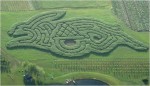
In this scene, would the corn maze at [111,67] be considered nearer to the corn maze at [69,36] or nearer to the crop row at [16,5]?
the corn maze at [69,36]

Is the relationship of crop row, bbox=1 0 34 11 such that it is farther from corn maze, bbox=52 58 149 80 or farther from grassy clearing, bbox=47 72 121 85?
grassy clearing, bbox=47 72 121 85

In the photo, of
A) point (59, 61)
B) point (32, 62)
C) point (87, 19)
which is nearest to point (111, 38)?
point (87, 19)

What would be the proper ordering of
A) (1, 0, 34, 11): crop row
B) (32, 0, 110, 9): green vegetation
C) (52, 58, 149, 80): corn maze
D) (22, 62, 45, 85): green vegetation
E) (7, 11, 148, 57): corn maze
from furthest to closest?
(32, 0, 110, 9): green vegetation < (1, 0, 34, 11): crop row < (7, 11, 148, 57): corn maze < (52, 58, 149, 80): corn maze < (22, 62, 45, 85): green vegetation

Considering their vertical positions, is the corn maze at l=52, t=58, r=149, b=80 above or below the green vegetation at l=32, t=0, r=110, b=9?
below

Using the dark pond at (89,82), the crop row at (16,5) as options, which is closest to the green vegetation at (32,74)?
the dark pond at (89,82)

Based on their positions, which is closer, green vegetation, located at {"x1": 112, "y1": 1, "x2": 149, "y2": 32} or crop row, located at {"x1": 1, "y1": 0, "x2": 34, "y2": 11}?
green vegetation, located at {"x1": 112, "y1": 1, "x2": 149, "y2": 32}

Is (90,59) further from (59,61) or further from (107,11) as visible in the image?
(107,11)

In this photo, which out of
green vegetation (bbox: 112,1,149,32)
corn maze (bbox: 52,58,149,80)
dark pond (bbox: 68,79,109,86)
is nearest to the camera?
dark pond (bbox: 68,79,109,86)

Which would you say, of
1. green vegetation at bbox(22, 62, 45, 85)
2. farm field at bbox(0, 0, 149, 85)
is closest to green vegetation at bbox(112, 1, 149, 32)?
farm field at bbox(0, 0, 149, 85)
